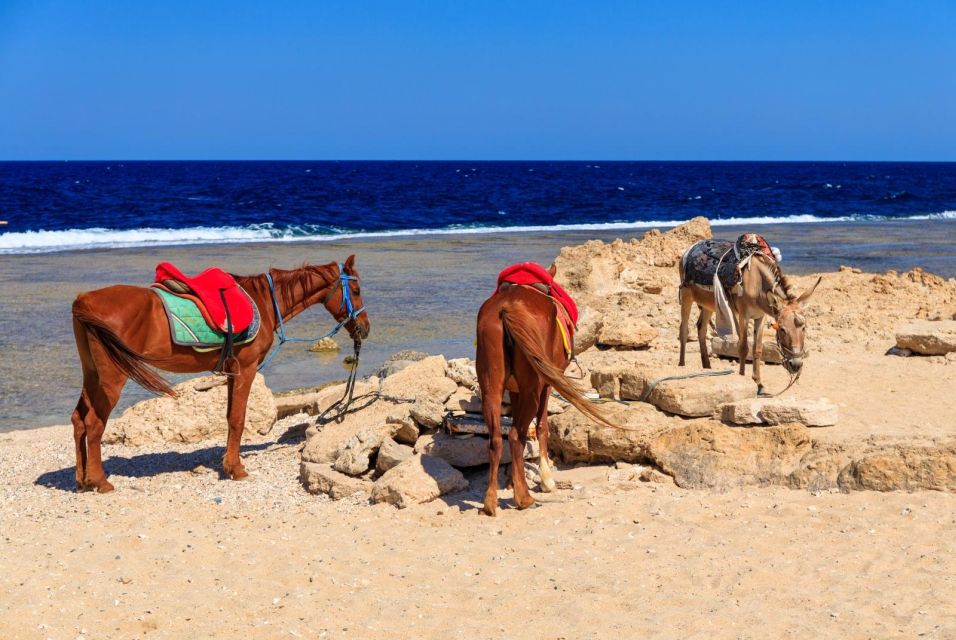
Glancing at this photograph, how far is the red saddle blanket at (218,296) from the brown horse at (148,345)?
0.70 ft

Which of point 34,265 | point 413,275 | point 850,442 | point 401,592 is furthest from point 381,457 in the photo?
point 34,265

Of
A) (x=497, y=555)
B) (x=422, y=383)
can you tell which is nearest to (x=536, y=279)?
(x=422, y=383)

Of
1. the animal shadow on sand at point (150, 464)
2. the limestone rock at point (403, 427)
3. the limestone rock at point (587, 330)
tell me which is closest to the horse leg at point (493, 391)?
the limestone rock at point (403, 427)

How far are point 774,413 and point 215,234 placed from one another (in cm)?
3446

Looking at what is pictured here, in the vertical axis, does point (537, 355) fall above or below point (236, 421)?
above

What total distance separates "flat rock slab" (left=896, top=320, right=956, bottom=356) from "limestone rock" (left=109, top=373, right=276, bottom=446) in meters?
7.08

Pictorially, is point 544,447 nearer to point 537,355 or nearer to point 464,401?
point 537,355

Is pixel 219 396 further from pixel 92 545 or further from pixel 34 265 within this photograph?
pixel 34 265

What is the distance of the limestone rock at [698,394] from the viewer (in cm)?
799

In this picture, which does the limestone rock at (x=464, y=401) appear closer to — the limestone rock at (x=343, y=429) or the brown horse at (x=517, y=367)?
the limestone rock at (x=343, y=429)

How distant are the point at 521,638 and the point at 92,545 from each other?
3.13m

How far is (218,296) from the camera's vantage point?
809cm

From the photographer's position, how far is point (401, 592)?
225 inches

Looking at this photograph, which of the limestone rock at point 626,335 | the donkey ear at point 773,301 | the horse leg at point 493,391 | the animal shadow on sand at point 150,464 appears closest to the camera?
the horse leg at point 493,391
